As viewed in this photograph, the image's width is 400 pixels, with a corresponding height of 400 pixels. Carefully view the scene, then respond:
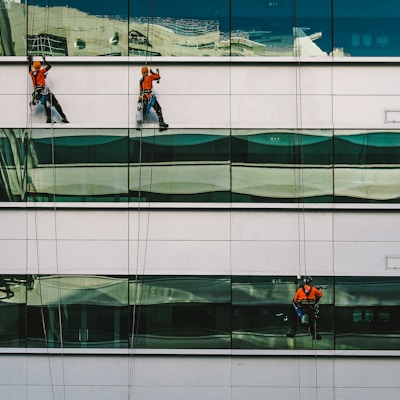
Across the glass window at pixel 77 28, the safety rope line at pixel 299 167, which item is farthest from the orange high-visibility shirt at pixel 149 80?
the safety rope line at pixel 299 167

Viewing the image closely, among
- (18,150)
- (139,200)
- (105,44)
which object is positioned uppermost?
(105,44)

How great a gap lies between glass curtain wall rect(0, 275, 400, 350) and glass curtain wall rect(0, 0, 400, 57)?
4.35m

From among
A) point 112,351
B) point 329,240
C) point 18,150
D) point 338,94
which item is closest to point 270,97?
point 338,94

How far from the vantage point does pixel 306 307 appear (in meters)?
10.7

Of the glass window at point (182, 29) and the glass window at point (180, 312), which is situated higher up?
the glass window at point (182, 29)

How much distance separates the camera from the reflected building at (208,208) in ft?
36.1

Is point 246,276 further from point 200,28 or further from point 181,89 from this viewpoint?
point 200,28

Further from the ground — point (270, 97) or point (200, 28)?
point (200, 28)

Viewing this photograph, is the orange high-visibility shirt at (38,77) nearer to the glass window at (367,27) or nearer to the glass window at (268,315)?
the glass window at (268,315)

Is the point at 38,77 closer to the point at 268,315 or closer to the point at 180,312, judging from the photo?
the point at 180,312

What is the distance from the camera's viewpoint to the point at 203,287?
1102cm

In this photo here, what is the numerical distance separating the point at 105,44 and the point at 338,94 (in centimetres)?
456

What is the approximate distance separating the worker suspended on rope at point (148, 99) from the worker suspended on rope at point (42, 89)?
4.78 feet

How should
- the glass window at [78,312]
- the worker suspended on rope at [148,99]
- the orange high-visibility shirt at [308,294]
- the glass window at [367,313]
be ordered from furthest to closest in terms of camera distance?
the glass window at [78,312]
the glass window at [367,313]
the worker suspended on rope at [148,99]
the orange high-visibility shirt at [308,294]
